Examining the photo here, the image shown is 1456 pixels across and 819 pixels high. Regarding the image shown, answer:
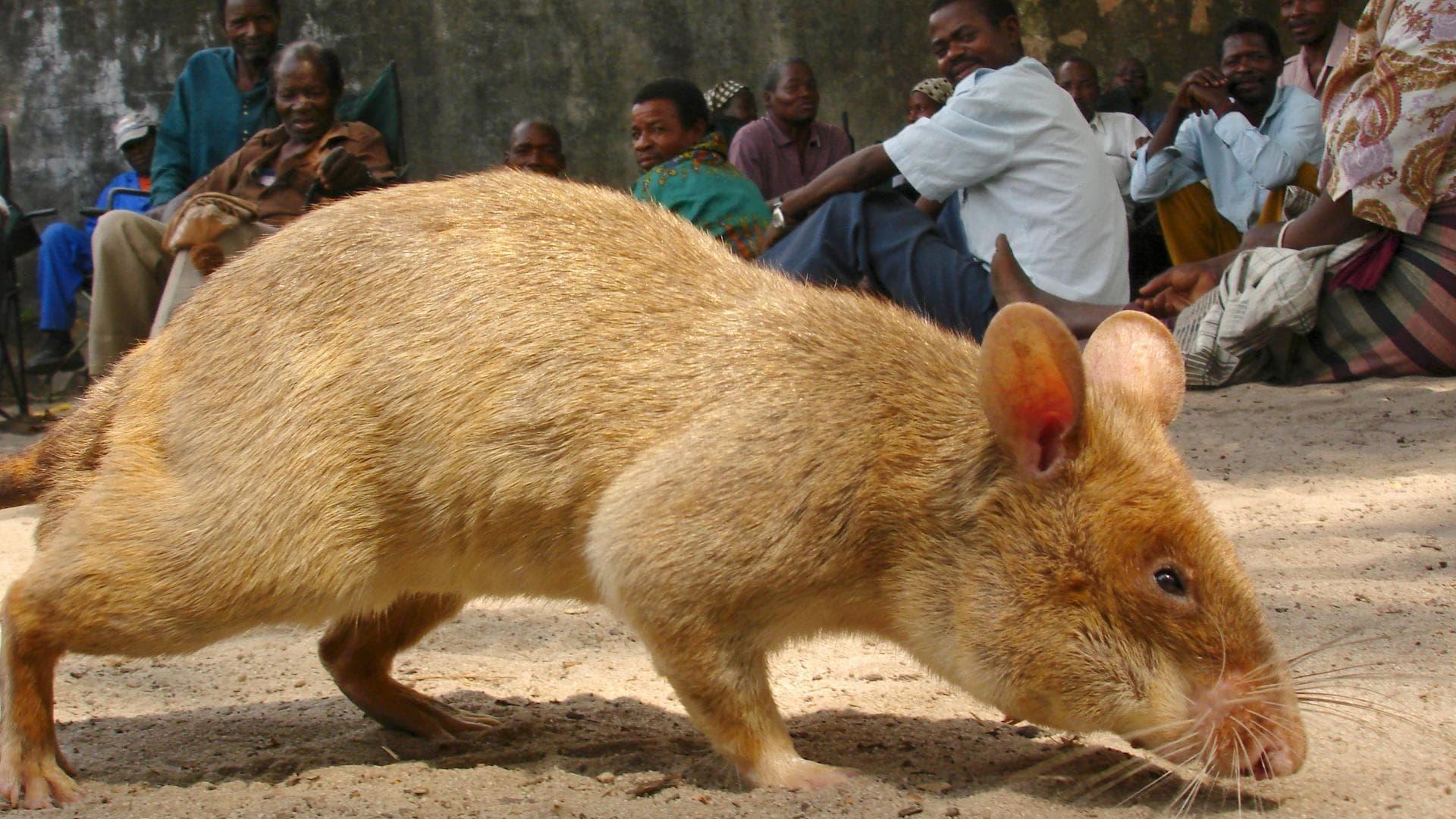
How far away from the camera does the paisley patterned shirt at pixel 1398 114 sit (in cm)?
614

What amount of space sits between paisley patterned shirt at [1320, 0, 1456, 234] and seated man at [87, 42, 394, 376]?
200 inches

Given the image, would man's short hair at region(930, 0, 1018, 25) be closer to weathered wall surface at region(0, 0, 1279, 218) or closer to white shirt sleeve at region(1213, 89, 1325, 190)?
white shirt sleeve at region(1213, 89, 1325, 190)

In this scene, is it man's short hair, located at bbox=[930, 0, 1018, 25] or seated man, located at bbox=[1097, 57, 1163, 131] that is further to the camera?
seated man, located at bbox=[1097, 57, 1163, 131]

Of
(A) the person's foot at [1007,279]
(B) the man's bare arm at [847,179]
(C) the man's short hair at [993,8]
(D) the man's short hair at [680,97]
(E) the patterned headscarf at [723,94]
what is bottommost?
(A) the person's foot at [1007,279]

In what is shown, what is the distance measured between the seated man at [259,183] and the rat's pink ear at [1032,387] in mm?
5593

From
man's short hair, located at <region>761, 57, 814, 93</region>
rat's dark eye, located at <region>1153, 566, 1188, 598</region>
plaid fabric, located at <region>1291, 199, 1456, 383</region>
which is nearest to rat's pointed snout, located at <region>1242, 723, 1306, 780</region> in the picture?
rat's dark eye, located at <region>1153, 566, 1188, 598</region>

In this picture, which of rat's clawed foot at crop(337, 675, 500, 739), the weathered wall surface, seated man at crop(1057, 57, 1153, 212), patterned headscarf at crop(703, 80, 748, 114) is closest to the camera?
rat's clawed foot at crop(337, 675, 500, 739)

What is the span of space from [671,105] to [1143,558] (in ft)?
18.8

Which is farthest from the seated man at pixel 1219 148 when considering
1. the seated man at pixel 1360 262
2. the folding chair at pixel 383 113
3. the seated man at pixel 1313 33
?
the folding chair at pixel 383 113

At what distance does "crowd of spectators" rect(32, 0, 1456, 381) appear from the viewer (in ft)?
21.5

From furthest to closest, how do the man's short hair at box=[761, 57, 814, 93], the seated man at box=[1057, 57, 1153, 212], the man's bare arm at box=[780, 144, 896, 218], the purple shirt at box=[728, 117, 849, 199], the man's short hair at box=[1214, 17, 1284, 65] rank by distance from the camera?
the man's short hair at box=[761, 57, 814, 93] < the purple shirt at box=[728, 117, 849, 199] < the seated man at box=[1057, 57, 1153, 212] < the man's short hair at box=[1214, 17, 1284, 65] < the man's bare arm at box=[780, 144, 896, 218]

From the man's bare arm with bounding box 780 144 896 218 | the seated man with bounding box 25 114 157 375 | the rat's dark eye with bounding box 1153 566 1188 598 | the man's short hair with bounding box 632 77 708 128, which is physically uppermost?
the man's short hair with bounding box 632 77 708 128

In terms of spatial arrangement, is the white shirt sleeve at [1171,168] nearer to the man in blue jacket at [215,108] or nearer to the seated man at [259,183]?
the seated man at [259,183]

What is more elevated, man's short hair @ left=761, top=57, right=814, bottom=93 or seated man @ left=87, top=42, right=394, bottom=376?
man's short hair @ left=761, top=57, right=814, bottom=93
